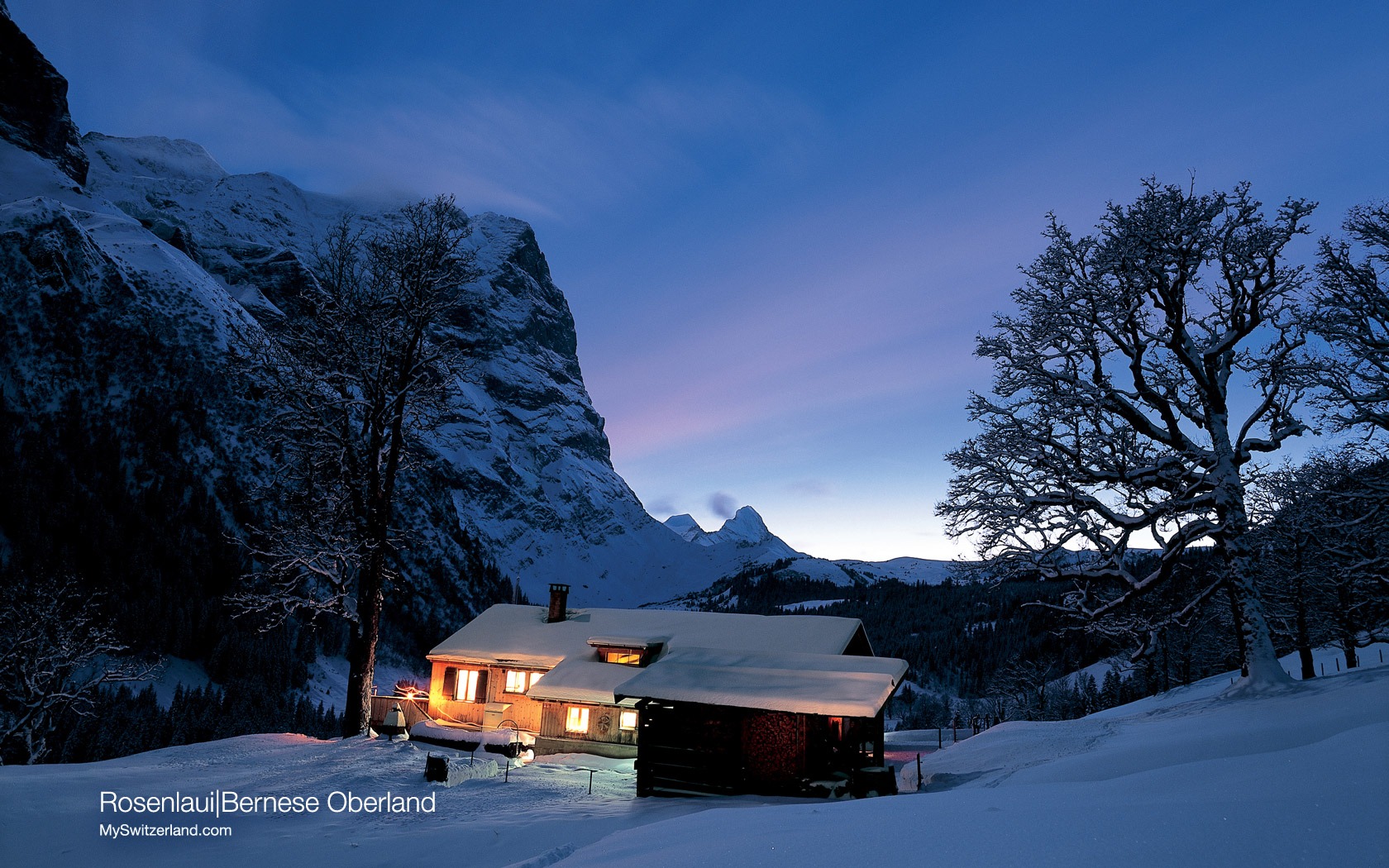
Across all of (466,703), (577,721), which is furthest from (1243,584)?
(466,703)

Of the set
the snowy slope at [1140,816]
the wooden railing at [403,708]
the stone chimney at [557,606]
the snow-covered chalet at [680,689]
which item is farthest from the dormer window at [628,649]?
the snowy slope at [1140,816]

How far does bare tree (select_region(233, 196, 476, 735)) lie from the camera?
22.4 metres

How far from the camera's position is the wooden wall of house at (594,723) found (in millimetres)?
25750

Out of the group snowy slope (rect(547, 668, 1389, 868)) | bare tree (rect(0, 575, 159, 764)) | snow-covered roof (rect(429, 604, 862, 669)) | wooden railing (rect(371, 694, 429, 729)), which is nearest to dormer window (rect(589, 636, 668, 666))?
snow-covered roof (rect(429, 604, 862, 669))

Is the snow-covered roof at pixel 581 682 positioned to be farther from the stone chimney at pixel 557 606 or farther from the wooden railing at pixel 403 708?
the wooden railing at pixel 403 708

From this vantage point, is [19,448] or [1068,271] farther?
[19,448]

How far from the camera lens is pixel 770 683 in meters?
19.8

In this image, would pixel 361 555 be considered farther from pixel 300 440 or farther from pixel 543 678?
pixel 543 678

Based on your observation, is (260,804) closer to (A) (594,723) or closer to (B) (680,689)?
(B) (680,689)

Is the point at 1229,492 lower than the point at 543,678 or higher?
higher

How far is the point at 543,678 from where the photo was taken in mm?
26562

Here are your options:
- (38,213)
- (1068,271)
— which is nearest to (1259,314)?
(1068,271)

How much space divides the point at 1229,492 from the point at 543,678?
21816mm

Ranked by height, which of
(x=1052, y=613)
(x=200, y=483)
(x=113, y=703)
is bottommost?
(x=113, y=703)
